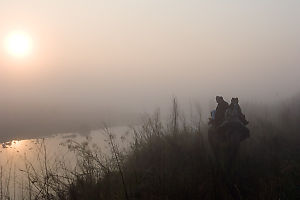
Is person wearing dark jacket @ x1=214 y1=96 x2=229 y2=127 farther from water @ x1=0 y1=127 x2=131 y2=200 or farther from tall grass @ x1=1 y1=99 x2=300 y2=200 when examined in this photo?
water @ x1=0 y1=127 x2=131 y2=200

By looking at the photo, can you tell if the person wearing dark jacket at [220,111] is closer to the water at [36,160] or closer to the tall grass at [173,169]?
the tall grass at [173,169]

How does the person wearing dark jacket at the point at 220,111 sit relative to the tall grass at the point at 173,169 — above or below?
above

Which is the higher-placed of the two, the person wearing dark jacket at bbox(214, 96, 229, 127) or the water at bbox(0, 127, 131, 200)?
the person wearing dark jacket at bbox(214, 96, 229, 127)

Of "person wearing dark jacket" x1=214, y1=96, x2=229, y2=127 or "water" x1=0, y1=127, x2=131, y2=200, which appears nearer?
"water" x1=0, y1=127, x2=131, y2=200

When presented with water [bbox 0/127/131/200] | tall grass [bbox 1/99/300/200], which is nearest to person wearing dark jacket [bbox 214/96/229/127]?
tall grass [bbox 1/99/300/200]

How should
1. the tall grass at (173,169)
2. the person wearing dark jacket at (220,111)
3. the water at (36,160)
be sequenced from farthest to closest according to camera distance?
1. the person wearing dark jacket at (220,111)
2. the water at (36,160)
3. the tall grass at (173,169)

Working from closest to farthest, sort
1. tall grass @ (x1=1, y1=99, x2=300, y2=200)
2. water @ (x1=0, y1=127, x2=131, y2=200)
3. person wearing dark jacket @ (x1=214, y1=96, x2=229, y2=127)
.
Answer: tall grass @ (x1=1, y1=99, x2=300, y2=200), water @ (x1=0, y1=127, x2=131, y2=200), person wearing dark jacket @ (x1=214, y1=96, x2=229, y2=127)

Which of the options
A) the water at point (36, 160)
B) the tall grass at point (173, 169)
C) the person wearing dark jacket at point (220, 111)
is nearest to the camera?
the tall grass at point (173, 169)

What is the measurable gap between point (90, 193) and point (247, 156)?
4915 mm

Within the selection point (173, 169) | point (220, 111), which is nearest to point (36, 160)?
point (173, 169)

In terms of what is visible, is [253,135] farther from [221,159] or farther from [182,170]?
[182,170]

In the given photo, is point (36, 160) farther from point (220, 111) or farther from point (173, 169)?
point (220, 111)

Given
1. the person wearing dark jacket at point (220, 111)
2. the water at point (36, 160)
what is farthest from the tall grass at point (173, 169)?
the person wearing dark jacket at point (220, 111)

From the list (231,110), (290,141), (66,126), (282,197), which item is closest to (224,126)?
(231,110)
